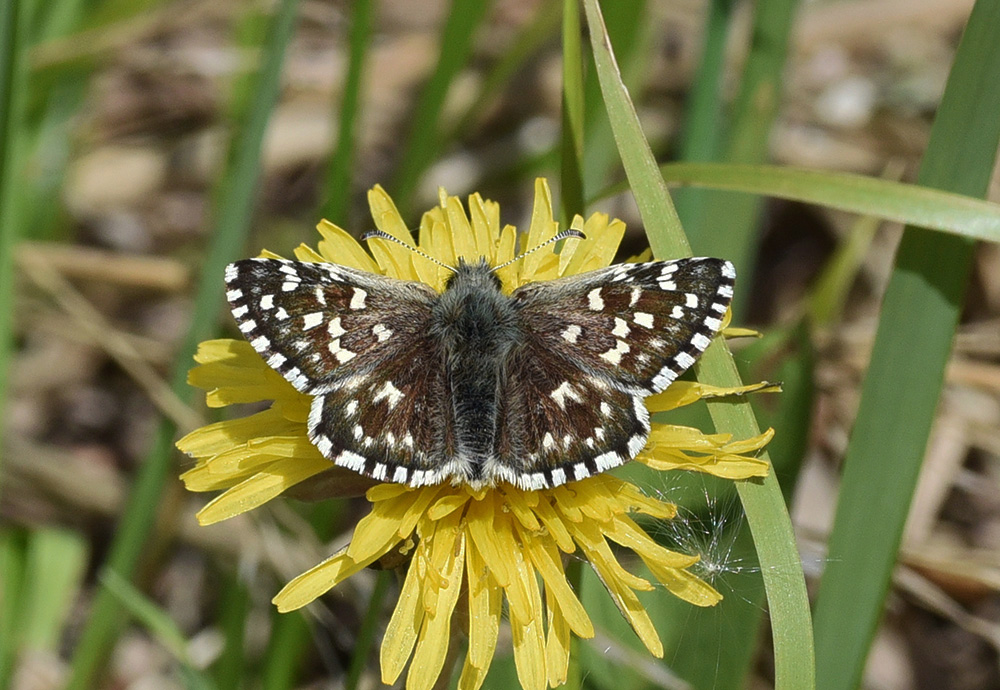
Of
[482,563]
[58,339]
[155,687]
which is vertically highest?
[482,563]

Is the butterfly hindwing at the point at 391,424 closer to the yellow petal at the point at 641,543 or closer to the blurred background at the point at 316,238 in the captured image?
the yellow petal at the point at 641,543

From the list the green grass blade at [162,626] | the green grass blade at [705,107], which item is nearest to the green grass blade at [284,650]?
the green grass blade at [162,626]

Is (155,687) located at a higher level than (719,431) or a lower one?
lower

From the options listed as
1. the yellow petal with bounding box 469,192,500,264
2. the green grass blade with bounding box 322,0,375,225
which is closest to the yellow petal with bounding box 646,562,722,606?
the yellow petal with bounding box 469,192,500,264

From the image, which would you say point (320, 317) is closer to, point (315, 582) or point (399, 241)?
point (399, 241)

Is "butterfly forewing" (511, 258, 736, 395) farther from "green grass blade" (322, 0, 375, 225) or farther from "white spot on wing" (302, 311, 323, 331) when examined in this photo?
"green grass blade" (322, 0, 375, 225)

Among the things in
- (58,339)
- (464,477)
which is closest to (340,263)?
(464,477)

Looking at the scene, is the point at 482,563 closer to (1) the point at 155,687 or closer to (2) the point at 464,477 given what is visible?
(2) the point at 464,477
